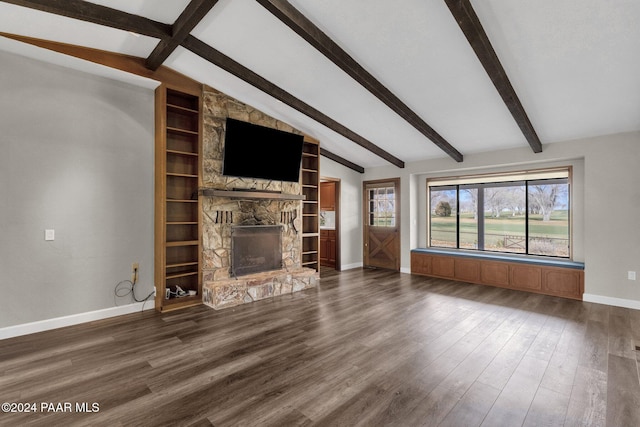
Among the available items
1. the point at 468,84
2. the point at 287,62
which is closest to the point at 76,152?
the point at 287,62

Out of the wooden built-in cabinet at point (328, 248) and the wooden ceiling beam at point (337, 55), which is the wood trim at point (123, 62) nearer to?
the wooden ceiling beam at point (337, 55)

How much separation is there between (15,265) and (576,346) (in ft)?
19.7

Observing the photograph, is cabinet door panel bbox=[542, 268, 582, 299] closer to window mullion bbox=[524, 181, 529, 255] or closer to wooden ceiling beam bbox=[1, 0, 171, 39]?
window mullion bbox=[524, 181, 529, 255]

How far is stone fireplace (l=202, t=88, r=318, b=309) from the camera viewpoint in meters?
4.52

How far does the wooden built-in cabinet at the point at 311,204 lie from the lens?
20.5ft

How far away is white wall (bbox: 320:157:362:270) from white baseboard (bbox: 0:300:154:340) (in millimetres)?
4341

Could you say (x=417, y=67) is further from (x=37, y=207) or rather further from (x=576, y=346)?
(x=37, y=207)

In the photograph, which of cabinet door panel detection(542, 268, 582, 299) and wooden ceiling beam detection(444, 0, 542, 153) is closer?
wooden ceiling beam detection(444, 0, 542, 153)

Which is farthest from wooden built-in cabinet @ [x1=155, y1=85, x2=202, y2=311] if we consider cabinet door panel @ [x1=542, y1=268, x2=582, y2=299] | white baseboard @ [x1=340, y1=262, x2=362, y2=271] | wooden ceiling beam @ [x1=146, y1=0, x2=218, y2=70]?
cabinet door panel @ [x1=542, y1=268, x2=582, y2=299]

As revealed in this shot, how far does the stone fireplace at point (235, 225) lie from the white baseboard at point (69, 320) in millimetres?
909

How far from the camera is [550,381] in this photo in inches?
94.2

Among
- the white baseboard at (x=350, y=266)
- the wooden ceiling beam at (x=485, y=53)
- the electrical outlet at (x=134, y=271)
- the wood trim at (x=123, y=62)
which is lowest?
the white baseboard at (x=350, y=266)

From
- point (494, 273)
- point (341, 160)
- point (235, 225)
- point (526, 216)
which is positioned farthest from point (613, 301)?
point (235, 225)

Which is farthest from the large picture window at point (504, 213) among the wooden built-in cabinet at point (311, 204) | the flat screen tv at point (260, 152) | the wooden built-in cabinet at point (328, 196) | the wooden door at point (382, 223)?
the flat screen tv at point (260, 152)
